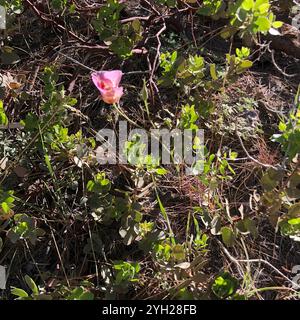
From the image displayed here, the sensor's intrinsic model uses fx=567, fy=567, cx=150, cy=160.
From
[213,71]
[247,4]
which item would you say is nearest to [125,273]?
[213,71]

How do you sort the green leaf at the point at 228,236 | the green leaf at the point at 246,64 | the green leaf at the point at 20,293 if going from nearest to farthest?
the green leaf at the point at 20,293 < the green leaf at the point at 228,236 < the green leaf at the point at 246,64

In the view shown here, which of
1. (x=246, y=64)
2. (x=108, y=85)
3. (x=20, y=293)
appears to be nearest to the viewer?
(x=20, y=293)

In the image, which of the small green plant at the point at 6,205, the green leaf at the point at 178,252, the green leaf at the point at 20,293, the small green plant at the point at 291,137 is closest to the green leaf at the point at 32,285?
the green leaf at the point at 20,293

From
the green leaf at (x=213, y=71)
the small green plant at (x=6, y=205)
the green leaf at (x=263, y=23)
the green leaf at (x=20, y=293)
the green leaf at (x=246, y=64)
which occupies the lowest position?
the green leaf at (x=20, y=293)

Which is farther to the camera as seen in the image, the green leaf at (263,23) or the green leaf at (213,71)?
the green leaf at (213,71)

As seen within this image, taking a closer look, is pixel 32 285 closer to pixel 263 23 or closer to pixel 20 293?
pixel 20 293

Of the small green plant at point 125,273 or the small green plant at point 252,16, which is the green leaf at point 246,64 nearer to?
the small green plant at point 252,16

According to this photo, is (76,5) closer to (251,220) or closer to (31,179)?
(31,179)

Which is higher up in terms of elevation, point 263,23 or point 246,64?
point 263,23

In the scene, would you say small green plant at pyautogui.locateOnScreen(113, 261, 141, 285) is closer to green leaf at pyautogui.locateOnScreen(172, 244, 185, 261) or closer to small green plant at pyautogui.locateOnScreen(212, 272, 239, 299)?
green leaf at pyautogui.locateOnScreen(172, 244, 185, 261)

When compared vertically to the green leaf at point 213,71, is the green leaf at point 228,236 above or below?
below

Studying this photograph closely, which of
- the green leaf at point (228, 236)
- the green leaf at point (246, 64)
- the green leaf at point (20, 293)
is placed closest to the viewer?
the green leaf at point (20, 293)

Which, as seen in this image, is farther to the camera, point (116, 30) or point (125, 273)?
point (116, 30)
